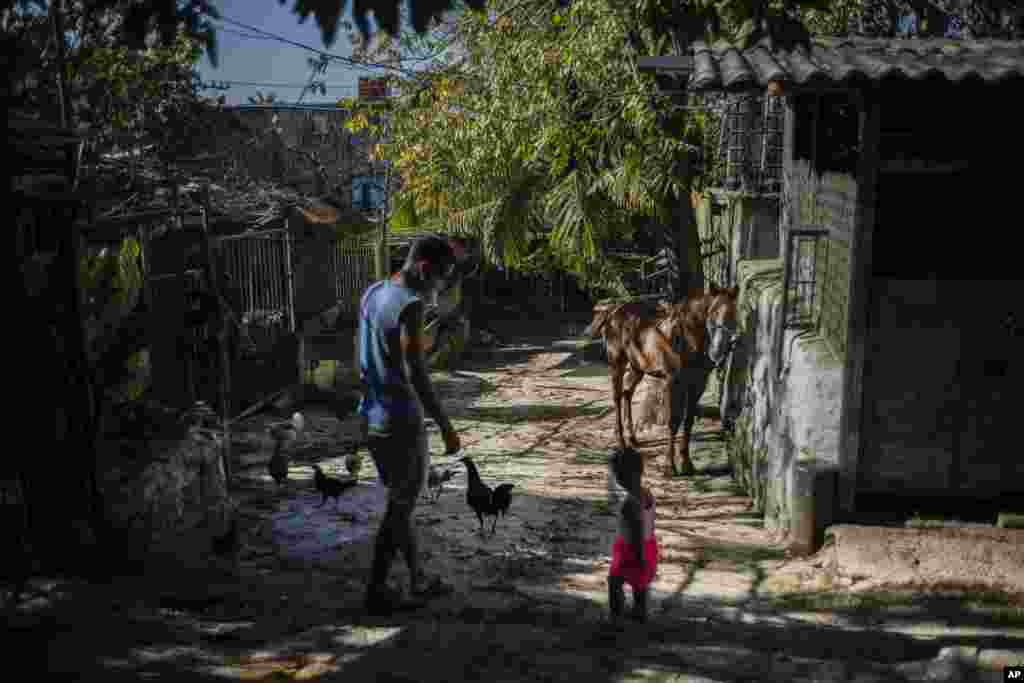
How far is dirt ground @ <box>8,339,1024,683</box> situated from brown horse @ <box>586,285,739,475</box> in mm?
1046

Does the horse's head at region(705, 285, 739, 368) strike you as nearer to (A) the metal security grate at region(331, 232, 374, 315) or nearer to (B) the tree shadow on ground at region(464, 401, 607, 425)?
(B) the tree shadow on ground at region(464, 401, 607, 425)

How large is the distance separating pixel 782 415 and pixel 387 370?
3828 mm

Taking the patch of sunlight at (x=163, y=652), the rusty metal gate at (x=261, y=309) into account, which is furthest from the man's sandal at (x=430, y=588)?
the rusty metal gate at (x=261, y=309)

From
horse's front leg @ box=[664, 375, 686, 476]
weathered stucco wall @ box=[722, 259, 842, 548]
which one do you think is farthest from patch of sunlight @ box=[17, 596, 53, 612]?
horse's front leg @ box=[664, 375, 686, 476]

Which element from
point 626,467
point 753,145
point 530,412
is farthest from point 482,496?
point 753,145

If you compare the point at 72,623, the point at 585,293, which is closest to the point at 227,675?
the point at 72,623

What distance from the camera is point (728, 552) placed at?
6762 mm

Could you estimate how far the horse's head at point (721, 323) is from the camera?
916 centimetres

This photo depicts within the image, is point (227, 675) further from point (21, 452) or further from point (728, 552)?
point (728, 552)

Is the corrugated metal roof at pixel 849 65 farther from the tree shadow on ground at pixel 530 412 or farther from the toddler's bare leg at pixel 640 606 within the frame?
the tree shadow on ground at pixel 530 412

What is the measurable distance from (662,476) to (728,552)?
2.76 meters

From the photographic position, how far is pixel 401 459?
476 cm

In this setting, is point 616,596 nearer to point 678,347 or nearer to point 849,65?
point 849,65

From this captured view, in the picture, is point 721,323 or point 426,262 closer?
point 426,262
